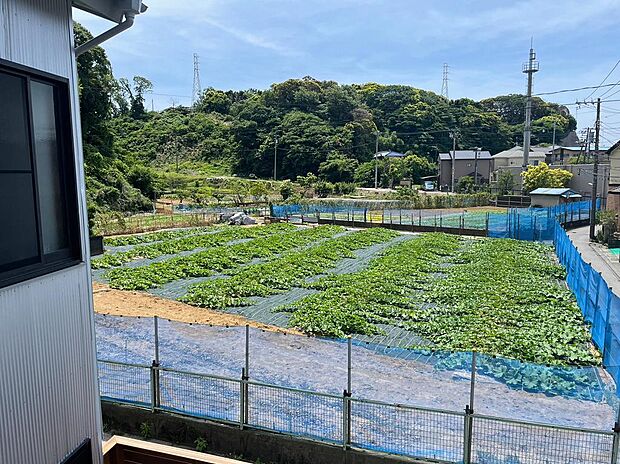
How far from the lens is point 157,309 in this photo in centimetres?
1255

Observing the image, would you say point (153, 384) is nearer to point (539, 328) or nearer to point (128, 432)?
point (128, 432)

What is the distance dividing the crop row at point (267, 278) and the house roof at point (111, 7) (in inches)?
377

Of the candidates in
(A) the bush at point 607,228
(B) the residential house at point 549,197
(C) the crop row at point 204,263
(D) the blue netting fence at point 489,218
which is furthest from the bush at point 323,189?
(A) the bush at point 607,228

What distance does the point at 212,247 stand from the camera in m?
22.2

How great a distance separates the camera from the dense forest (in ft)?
224

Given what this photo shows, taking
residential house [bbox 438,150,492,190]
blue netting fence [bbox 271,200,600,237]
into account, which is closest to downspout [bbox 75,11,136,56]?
blue netting fence [bbox 271,200,600,237]

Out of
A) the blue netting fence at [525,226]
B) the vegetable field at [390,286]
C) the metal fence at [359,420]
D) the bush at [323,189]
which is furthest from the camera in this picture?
the bush at [323,189]

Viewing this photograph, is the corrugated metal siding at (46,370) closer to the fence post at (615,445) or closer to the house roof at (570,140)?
the fence post at (615,445)

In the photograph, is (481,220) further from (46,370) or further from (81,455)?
(46,370)

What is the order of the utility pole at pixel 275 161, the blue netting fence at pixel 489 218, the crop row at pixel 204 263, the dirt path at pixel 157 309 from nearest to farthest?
the dirt path at pixel 157 309
the crop row at pixel 204 263
the blue netting fence at pixel 489 218
the utility pole at pixel 275 161

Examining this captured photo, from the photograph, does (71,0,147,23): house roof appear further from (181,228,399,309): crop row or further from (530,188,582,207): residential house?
(530,188,582,207): residential house

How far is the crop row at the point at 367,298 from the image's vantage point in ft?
35.9

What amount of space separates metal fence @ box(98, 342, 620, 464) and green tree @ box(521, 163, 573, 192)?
47104 millimetres

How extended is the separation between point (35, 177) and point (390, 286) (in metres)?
11.9
